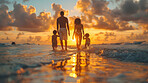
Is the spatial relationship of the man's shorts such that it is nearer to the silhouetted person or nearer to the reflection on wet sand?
the silhouetted person

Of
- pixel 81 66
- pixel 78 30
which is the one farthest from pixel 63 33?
pixel 81 66

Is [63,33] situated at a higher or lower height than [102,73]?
higher

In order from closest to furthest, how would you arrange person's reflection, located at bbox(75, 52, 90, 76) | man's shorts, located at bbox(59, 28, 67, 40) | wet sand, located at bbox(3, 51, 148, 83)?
wet sand, located at bbox(3, 51, 148, 83)
person's reflection, located at bbox(75, 52, 90, 76)
man's shorts, located at bbox(59, 28, 67, 40)

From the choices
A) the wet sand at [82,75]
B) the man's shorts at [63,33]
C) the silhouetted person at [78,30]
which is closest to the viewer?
the wet sand at [82,75]

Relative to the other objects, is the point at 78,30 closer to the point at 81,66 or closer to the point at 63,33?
the point at 63,33

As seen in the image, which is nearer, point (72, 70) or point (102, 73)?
point (102, 73)

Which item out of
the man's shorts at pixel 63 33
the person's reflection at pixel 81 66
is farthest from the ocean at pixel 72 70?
the man's shorts at pixel 63 33

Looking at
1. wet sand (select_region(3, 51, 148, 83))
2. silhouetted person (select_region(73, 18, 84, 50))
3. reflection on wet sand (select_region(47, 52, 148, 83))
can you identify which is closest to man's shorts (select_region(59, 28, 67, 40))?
→ silhouetted person (select_region(73, 18, 84, 50))

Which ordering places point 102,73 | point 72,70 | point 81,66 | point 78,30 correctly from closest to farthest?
point 102,73
point 72,70
point 81,66
point 78,30

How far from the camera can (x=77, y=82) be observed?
5.56 ft

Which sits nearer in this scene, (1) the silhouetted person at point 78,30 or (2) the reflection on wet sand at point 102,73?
(2) the reflection on wet sand at point 102,73

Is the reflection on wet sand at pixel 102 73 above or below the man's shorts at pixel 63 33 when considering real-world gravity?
below

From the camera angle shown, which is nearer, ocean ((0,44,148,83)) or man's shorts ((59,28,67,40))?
ocean ((0,44,148,83))

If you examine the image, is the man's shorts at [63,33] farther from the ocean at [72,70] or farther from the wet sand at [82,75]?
the wet sand at [82,75]
